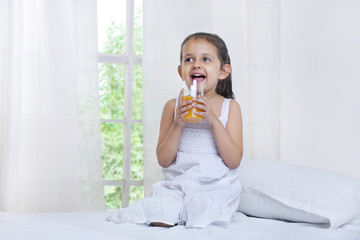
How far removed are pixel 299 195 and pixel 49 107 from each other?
121cm

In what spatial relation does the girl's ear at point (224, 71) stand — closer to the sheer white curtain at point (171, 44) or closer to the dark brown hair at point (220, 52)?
the dark brown hair at point (220, 52)

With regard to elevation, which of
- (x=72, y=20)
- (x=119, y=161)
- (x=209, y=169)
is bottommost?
(x=119, y=161)

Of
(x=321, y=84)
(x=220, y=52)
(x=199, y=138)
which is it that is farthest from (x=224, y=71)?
Result: (x=321, y=84)

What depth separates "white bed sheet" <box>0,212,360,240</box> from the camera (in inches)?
44.9

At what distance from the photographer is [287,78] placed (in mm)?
2518

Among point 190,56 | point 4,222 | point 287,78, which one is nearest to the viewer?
point 4,222

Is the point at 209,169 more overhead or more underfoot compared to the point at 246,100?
more underfoot

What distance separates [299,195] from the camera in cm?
155

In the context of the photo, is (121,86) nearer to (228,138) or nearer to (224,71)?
(224,71)

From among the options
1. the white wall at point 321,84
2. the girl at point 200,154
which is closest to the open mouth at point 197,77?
the girl at point 200,154

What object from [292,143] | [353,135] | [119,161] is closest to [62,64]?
[292,143]

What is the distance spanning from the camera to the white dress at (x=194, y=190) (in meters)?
1.39

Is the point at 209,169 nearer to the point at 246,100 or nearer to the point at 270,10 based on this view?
the point at 246,100

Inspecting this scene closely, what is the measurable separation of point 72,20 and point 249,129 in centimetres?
103
